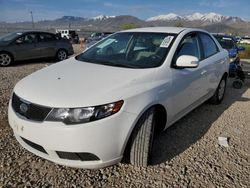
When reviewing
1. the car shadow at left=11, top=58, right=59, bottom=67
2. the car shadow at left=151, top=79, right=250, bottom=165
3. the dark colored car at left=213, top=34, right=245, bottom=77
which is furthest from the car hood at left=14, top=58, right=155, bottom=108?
the car shadow at left=11, top=58, right=59, bottom=67

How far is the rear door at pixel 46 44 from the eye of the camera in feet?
32.7

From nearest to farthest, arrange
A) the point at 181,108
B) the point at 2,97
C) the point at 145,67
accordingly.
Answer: the point at 145,67 → the point at 181,108 → the point at 2,97

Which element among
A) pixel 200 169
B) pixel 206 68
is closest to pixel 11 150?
pixel 200 169

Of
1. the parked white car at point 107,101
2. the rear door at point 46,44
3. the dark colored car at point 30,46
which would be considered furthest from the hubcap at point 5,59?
the parked white car at point 107,101

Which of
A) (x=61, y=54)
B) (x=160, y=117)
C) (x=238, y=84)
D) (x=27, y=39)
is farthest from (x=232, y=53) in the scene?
(x=27, y=39)

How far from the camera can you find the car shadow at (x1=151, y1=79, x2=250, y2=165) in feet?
10.0

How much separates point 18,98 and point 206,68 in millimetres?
2842

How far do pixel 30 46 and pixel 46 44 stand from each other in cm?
72

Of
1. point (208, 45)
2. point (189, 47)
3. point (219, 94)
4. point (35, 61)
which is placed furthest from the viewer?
point (35, 61)

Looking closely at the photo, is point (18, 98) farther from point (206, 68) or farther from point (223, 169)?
point (206, 68)

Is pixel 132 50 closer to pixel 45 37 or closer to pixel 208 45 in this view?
pixel 208 45

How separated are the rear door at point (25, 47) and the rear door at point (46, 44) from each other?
209 mm

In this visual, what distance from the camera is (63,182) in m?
2.47

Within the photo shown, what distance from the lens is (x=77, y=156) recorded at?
227cm
